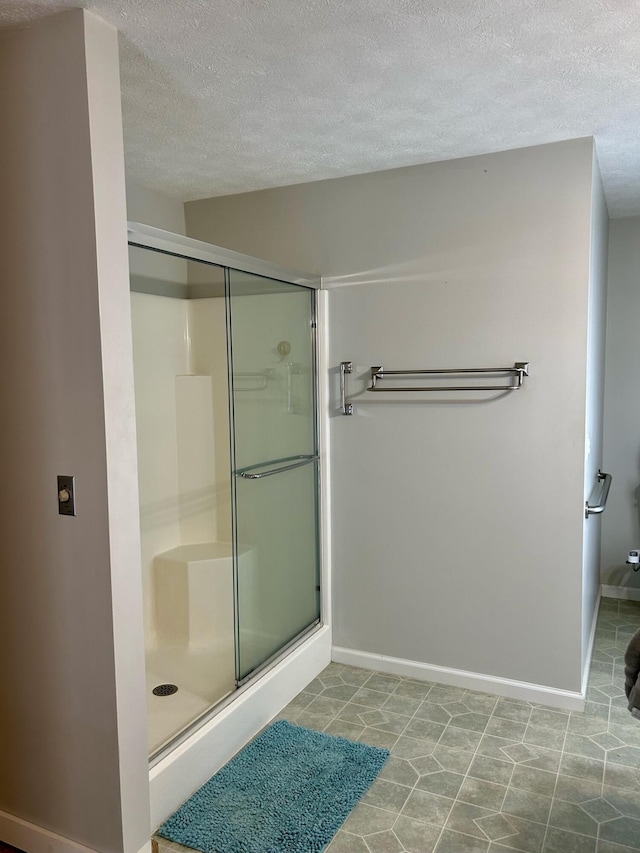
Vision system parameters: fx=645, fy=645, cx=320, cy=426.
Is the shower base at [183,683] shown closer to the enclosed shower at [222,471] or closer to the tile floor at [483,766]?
the enclosed shower at [222,471]

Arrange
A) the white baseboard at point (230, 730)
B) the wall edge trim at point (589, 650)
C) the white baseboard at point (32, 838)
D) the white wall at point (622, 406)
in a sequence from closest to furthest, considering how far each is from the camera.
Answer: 1. the white baseboard at point (32, 838)
2. the white baseboard at point (230, 730)
3. the wall edge trim at point (589, 650)
4. the white wall at point (622, 406)

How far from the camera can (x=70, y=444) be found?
5.68ft

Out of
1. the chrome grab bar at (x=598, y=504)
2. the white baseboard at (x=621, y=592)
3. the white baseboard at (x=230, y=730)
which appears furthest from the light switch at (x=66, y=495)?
the white baseboard at (x=621, y=592)

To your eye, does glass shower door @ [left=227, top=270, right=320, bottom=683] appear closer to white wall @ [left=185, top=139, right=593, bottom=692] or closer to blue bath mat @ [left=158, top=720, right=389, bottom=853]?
white wall @ [left=185, top=139, right=593, bottom=692]

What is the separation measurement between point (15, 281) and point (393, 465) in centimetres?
177

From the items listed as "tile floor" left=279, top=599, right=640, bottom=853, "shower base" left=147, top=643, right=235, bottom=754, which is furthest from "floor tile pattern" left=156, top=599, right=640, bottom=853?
"shower base" left=147, top=643, right=235, bottom=754

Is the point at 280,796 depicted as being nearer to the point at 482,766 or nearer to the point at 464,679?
the point at 482,766

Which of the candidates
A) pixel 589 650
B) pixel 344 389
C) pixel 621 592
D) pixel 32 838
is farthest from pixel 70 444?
pixel 621 592

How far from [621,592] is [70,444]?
3.48 m

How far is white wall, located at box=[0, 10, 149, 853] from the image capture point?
1.66 metres

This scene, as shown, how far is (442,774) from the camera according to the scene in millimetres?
2252

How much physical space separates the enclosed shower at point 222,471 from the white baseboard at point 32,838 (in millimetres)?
487

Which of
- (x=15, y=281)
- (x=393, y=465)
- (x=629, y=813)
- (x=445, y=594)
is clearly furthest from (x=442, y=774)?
(x=15, y=281)

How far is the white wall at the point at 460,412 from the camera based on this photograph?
2609 mm
